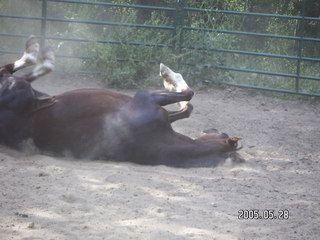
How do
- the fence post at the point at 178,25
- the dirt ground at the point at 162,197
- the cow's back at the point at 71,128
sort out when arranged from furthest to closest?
the fence post at the point at 178,25, the cow's back at the point at 71,128, the dirt ground at the point at 162,197

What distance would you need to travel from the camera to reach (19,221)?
3.45m

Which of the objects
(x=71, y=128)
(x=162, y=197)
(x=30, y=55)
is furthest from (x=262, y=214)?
(x=30, y=55)

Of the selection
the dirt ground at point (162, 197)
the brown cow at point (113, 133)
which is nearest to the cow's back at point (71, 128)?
the brown cow at point (113, 133)

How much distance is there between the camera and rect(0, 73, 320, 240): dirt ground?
3404 millimetres

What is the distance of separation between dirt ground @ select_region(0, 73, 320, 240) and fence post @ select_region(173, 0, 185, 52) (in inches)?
108

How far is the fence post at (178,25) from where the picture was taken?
8148 mm

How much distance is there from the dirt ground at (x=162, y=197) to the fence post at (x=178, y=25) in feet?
9.04

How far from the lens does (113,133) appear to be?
15.4ft

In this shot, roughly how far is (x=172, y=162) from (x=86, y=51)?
4061 mm

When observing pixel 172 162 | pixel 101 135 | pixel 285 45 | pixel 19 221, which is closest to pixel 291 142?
pixel 172 162

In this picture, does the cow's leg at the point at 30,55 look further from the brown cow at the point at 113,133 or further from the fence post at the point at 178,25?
the fence post at the point at 178,25

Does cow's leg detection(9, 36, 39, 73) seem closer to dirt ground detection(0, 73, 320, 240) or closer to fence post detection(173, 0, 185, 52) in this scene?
dirt ground detection(0, 73, 320, 240)

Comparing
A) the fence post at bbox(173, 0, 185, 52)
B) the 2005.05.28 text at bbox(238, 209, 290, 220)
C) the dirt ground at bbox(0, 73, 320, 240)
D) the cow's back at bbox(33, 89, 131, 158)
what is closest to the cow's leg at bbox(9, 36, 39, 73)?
the cow's back at bbox(33, 89, 131, 158)

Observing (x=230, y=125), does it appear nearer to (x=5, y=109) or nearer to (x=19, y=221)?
(x=5, y=109)
